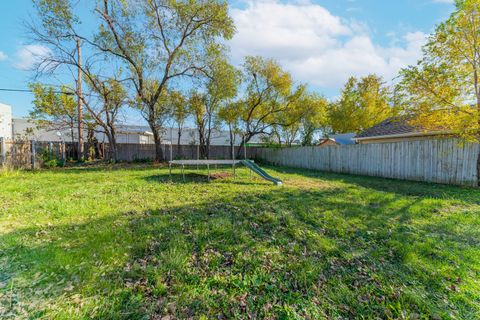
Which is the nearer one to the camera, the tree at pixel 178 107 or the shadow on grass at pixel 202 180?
the shadow on grass at pixel 202 180

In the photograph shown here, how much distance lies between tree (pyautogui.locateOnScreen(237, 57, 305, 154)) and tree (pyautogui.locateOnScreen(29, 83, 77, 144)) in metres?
10.5

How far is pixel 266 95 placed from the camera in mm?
15484

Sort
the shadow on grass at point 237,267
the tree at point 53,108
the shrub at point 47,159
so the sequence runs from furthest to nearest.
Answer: the tree at point 53,108 → the shrub at point 47,159 → the shadow on grass at point 237,267

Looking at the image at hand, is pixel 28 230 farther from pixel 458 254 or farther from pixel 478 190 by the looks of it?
pixel 478 190

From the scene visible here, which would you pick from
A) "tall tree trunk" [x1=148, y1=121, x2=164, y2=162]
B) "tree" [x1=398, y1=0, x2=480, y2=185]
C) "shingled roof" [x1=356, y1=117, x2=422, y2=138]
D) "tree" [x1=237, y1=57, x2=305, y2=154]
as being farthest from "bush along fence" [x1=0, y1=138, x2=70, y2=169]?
"shingled roof" [x1=356, y1=117, x2=422, y2=138]

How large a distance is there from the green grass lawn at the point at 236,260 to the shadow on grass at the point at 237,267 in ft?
0.04

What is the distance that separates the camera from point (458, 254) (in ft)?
8.63

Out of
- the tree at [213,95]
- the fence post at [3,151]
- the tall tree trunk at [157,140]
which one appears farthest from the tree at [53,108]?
the tree at [213,95]

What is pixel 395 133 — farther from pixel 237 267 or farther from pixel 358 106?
pixel 358 106

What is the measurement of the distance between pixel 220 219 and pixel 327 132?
24.5 m

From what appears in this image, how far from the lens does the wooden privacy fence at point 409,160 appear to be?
676 centimetres

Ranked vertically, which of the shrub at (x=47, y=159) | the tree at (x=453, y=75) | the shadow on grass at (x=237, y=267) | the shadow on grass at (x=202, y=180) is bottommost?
the shadow on grass at (x=237, y=267)

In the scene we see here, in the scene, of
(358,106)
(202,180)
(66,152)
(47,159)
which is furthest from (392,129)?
(66,152)

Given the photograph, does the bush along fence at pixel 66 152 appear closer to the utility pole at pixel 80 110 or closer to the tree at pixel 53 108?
the utility pole at pixel 80 110
